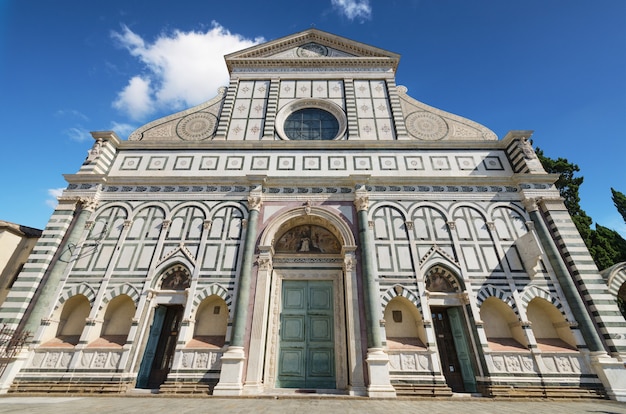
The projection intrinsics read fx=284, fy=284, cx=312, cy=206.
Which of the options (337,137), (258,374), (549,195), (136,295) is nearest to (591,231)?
(549,195)

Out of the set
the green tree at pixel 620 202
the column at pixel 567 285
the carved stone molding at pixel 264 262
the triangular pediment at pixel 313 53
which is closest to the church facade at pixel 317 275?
the column at pixel 567 285

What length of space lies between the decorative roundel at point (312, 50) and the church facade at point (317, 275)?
6120 mm

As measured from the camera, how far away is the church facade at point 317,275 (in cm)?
852

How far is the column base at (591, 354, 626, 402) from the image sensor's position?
778 cm

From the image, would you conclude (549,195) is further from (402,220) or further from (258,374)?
(258,374)

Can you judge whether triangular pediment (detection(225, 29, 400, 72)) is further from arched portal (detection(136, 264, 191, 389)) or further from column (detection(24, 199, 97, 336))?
arched portal (detection(136, 264, 191, 389))

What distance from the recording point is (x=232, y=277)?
991cm

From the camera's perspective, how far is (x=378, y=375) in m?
8.19

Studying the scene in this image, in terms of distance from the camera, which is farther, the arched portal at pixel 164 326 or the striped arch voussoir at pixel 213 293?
the striped arch voussoir at pixel 213 293

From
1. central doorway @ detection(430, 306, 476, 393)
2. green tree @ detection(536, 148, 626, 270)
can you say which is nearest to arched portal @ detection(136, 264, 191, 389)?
central doorway @ detection(430, 306, 476, 393)

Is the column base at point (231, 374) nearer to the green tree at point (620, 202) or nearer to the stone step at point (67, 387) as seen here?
the stone step at point (67, 387)

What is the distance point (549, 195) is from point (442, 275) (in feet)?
18.0

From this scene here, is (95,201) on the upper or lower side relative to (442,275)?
upper

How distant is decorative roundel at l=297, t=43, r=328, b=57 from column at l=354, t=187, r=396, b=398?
32.8ft
